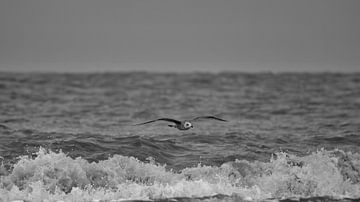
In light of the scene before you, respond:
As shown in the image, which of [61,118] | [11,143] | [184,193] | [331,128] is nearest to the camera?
[184,193]

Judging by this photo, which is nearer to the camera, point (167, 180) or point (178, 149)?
point (167, 180)

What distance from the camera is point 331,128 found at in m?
24.6

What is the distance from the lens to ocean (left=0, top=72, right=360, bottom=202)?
14070 mm

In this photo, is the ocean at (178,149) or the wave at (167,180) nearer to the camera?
the wave at (167,180)

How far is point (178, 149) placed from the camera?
1906 centimetres

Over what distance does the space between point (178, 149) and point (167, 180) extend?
434cm

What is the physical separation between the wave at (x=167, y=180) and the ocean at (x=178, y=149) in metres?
0.02

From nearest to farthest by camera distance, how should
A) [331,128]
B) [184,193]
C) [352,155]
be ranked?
1. [184,193]
2. [352,155]
3. [331,128]

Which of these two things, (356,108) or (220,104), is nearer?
(356,108)

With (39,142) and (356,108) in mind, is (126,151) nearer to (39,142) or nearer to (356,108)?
(39,142)

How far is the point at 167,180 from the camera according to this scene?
14.7 meters

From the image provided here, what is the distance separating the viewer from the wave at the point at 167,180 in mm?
13633

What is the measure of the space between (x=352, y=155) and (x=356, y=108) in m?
14.9

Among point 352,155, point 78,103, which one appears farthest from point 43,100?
point 352,155
